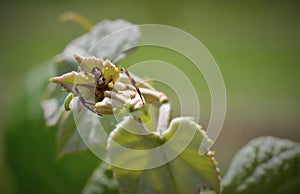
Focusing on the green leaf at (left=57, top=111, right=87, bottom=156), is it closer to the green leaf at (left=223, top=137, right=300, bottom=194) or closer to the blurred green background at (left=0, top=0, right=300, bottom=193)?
the green leaf at (left=223, top=137, right=300, bottom=194)

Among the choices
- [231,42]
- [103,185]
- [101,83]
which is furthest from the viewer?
[231,42]

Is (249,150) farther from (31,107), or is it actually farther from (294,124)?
(294,124)

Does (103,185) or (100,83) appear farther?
(103,185)

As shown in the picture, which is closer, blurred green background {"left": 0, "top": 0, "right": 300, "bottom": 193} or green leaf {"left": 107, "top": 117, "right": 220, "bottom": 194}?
green leaf {"left": 107, "top": 117, "right": 220, "bottom": 194}

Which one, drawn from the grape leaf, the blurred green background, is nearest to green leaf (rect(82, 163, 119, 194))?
the grape leaf

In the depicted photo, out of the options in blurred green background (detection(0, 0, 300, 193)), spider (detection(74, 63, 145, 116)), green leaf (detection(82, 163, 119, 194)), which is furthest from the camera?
blurred green background (detection(0, 0, 300, 193))

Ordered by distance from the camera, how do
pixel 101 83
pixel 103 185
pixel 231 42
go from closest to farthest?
pixel 101 83, pixel 103 185, pixel 231 42

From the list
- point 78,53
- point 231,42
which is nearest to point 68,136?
point 78,53

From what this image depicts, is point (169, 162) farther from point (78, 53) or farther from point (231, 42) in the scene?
point (231, 42)
